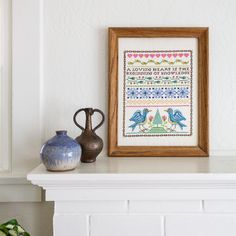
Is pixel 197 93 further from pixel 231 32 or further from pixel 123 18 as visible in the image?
pixel 123 18

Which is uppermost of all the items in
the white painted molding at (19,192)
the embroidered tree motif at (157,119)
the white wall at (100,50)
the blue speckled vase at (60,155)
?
the white wall at (100,50)

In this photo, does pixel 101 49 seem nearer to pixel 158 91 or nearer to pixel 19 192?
pixel 158 91

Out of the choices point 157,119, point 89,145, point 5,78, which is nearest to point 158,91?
point 157,119

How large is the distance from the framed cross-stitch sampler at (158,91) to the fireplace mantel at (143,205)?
32 centimetres

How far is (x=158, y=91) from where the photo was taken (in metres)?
1.59

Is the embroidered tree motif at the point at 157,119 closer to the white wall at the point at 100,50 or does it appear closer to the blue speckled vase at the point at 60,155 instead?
the white wall at the point at 100,50

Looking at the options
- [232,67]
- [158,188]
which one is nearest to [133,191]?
[158,188]

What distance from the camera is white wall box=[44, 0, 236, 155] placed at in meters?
1.60

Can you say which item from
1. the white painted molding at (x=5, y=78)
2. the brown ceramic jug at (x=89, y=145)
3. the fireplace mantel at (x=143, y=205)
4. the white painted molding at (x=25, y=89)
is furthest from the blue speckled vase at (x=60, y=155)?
the white painted molding at (x=5, y=78)

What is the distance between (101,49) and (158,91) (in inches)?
14.1

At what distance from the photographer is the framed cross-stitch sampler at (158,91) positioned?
158 centimetres

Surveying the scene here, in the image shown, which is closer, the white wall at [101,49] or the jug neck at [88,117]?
the jug neck at [88,117]

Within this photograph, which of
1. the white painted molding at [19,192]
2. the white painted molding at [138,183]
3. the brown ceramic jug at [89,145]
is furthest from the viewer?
the white painted molding at [19,192]

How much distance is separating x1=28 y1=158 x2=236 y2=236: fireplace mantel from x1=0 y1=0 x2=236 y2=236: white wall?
1.26 feet
